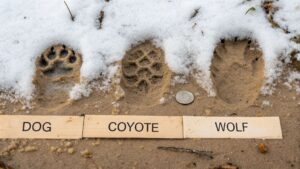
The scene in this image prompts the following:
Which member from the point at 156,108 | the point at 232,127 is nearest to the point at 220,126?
the point at 232,127

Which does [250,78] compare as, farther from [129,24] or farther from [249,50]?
[129,24]

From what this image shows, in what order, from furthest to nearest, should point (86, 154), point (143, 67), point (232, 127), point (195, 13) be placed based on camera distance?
1. point (195, 13)
2. point (143, 67)
3. point (232, 127)
4. point (86, 154)

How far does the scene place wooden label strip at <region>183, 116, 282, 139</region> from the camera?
192 cm

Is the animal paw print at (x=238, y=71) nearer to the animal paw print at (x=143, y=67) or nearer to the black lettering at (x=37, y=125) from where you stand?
the animal paw print at (x=143, y=67)

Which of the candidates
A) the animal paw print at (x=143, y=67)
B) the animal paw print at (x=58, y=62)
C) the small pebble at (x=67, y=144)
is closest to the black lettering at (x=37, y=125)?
the small pebble at (x=67, y=144)

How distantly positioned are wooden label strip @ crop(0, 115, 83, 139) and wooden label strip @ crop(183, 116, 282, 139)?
523 mm

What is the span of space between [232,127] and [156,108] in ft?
1.23

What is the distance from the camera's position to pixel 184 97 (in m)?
2.03

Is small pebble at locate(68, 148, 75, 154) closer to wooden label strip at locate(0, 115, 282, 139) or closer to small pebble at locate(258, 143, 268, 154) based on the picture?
wooden label strip at locate(0, 115, 282, 139)

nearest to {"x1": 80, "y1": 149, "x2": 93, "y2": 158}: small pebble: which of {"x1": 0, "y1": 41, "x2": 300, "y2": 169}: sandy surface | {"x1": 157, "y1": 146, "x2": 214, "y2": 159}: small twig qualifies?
{"x1": 0, "y1": 41, "x2": 300, "y2": 169}: sandy surface

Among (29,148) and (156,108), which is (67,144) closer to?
(29,148)

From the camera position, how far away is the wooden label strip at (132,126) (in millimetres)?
1905

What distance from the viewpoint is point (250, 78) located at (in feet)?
6.89

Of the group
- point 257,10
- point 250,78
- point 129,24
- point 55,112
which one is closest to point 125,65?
point 129,24
